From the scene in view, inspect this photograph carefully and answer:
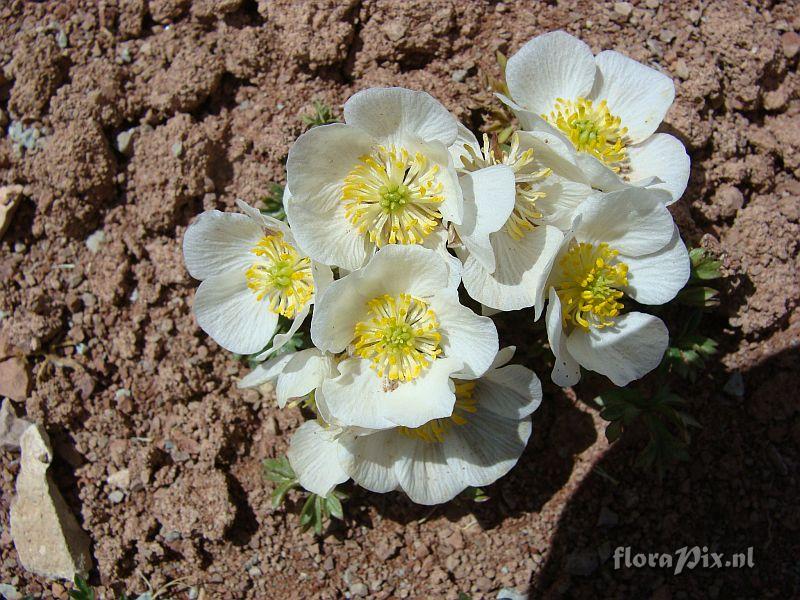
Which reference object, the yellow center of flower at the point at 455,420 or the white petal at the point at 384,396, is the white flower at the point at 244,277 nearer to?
the white petal at the point at 384,396

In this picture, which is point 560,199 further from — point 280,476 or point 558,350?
point 280,476

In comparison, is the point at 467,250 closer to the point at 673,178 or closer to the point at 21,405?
the point at 673,178

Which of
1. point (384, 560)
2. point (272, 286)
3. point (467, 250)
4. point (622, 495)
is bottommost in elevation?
point (384, 560)

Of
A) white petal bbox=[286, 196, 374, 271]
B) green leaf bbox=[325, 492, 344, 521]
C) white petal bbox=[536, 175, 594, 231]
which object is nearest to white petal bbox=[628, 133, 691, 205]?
white petal bbox=[536, 175, 594, 231]

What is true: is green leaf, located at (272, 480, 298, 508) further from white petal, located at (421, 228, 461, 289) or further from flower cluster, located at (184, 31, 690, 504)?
white petal, located at (421, 228, 461, 289)

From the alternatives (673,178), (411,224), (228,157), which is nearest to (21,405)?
(228,157)

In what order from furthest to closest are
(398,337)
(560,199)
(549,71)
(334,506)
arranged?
(334,506) < (549,71) < (560,199) < (398,337)

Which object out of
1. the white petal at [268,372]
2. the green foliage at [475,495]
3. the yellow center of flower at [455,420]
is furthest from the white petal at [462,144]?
the green foliage at [475,495]

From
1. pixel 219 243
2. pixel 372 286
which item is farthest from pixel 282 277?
pixel 372 286
